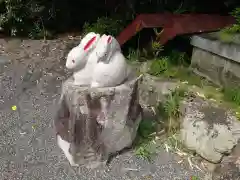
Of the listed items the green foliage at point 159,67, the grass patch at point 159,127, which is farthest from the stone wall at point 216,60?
the grass patch at point 159,127

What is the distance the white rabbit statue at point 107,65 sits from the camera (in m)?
2.84

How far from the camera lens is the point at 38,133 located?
3.57m

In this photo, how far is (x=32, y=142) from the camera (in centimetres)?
344

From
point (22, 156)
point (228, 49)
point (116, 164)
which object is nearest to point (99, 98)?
point (116, 164)

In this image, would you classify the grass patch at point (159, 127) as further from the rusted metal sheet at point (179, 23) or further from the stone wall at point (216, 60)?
the rusted metal sheet at point (179, 23)

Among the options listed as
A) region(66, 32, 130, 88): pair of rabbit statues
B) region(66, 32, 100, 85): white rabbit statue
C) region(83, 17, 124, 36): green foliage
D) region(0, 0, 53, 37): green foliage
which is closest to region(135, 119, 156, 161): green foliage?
region(66, 32, 130, 88): pair of rabbit statues

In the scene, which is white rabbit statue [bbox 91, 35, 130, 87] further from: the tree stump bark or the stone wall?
the stone wall

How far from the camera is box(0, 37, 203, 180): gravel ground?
304cm

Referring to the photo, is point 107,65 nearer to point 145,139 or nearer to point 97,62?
point 97,62

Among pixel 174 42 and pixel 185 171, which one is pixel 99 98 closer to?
pixel 185 171

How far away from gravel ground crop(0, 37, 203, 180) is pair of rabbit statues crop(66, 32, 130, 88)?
0.77 metres

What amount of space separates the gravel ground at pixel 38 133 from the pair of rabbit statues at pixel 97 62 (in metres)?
0.77

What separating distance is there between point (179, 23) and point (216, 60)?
2.27 ft

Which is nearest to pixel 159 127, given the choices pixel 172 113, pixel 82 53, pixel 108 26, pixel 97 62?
pixel 172 113
